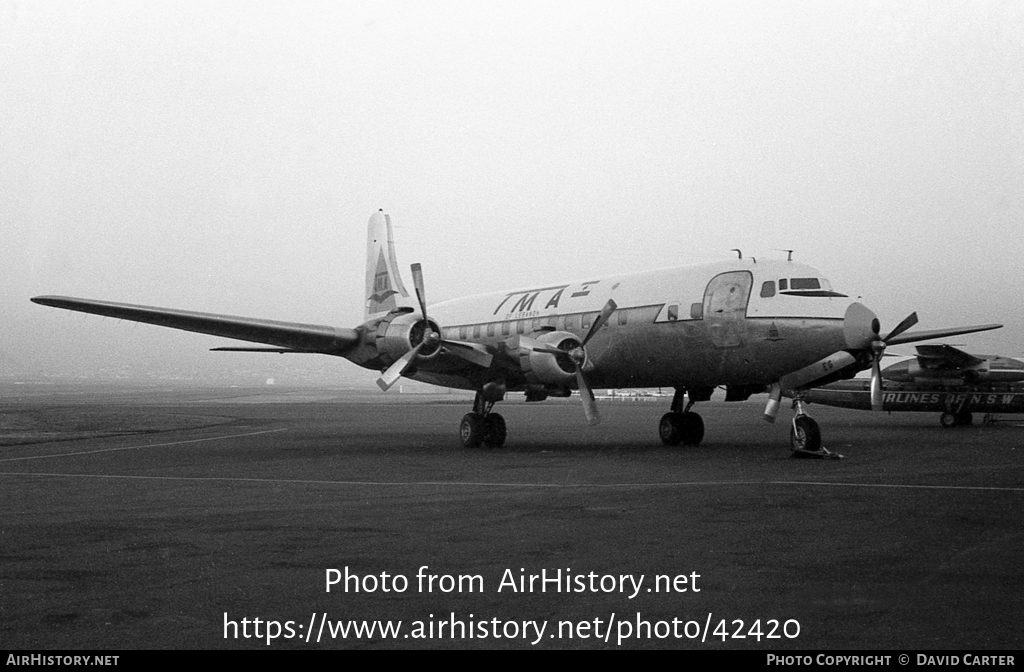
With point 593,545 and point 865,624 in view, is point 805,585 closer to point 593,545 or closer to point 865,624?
point 865,624

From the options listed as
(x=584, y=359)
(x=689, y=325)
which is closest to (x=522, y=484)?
(x=584, y=359)

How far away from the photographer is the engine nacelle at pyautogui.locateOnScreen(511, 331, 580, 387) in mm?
19656

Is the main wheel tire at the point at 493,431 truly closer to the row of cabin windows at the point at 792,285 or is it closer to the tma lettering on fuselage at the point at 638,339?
the tma lettering on fuselage at the point at 638,339

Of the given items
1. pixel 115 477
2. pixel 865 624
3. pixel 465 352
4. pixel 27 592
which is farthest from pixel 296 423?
pixel 865 624

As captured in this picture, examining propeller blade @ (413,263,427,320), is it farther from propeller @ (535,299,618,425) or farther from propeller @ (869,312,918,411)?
propeller @ (869,312,918,411)

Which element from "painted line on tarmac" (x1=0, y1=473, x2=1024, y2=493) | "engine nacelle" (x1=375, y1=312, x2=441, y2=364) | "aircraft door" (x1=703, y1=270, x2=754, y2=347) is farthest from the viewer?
"engine nacelle" (x1=375, y1=312, x2=441, y2=364)

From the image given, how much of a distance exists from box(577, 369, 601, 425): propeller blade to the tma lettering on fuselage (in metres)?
0.04

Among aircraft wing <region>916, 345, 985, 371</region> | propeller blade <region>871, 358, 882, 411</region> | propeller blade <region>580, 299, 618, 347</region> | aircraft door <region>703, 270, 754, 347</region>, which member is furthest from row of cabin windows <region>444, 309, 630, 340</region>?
aircraft wing <region>916, 345, 985, 371</region>

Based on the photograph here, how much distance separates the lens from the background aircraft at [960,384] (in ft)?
106

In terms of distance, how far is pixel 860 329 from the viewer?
56.3 feet

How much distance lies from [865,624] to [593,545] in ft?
9.80

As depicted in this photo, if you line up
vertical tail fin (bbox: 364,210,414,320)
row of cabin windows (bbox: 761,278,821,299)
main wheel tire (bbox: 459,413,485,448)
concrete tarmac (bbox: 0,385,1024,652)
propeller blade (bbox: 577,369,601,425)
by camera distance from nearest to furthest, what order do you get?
concrete tarmac (bbox: 0,385,1024,652) → row of cabin windows (bbox: 761,278,821,299) → propeller blade (bbox: 577,369,601,425) → main wheel tire (bbox: 459,413,485,448) → vertical tail fin (bbox: 364,210,414,320)

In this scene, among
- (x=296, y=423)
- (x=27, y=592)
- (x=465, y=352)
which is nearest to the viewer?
Answer: (x=27, y=592)

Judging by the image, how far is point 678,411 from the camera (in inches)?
861
